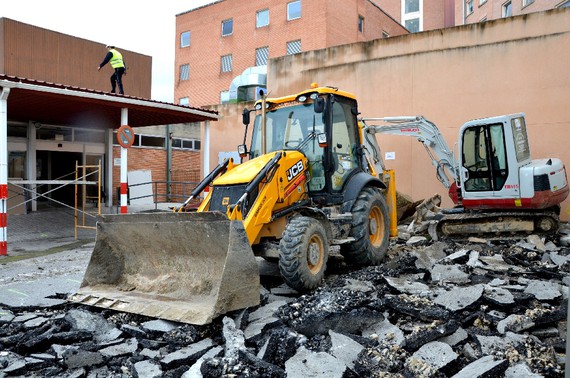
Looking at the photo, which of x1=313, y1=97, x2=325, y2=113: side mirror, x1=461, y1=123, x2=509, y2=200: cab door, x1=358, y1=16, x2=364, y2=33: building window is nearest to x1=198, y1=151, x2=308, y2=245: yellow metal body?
x1=313, y1=97, x2=325, y2=113: side mirror

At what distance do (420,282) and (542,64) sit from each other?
31.8ft

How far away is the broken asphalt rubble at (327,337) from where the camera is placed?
155 inches

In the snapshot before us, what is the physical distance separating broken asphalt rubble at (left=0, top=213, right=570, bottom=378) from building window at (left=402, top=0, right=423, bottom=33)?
44.0m

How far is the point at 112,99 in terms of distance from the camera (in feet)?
38.5

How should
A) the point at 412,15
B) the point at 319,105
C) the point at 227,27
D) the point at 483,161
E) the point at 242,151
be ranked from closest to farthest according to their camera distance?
the point at 319,105
the point at 242,151
the point at 483,161
the point at 227,27
the point at 412,15

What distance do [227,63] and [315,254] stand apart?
31046 millimetres

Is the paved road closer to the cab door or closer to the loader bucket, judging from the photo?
the loader bucket

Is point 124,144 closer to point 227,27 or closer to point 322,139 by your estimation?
point 322,139

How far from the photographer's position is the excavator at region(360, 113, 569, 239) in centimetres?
988

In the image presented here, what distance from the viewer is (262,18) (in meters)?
33.5

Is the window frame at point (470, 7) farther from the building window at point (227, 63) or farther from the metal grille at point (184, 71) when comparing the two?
the metal grille at point (184, 71)

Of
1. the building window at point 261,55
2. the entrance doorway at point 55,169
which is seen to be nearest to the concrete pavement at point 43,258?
the entrance doorway at point 55,169

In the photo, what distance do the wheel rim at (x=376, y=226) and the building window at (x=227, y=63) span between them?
28.8m

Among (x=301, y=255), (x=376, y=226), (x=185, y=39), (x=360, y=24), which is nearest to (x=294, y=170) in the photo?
(x=301, y=255)
